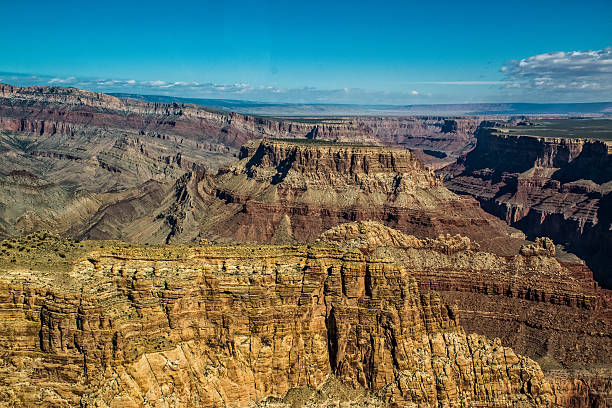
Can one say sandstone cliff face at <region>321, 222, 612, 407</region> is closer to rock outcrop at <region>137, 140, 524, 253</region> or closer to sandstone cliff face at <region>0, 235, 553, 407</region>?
sandstone cliff face at <region>0, 235, 553, 407</region>

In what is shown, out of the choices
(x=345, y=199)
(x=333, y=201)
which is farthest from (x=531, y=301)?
(x=333, y=201)

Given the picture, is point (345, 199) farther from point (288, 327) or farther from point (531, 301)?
point (288, 327)

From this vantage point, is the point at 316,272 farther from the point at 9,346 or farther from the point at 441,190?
the point at 441,190

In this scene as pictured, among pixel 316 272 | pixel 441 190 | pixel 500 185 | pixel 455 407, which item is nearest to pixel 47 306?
pixel 316 272

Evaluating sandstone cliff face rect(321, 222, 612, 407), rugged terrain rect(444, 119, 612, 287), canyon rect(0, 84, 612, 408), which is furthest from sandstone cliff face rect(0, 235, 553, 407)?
rugged terrain rect(444, 119, 612, 287)

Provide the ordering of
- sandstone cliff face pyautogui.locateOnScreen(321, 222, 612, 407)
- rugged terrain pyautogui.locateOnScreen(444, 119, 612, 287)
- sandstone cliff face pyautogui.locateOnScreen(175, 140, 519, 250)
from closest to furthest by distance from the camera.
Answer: sandstone cliff face pyautogui.locateOnScreen(321, 222, 612, 407) < sandstone cliff face pyautogui.locateOnScreen(175, 140, 519, 250) < rugged terrain pyautogui.locateOnScreen(444, 119, 612, 287)

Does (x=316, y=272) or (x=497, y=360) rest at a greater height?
(x=316, y=272)

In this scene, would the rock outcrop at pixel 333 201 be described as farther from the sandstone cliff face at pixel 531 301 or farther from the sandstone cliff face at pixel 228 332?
the sandstone cliff face at pixel 228 332
